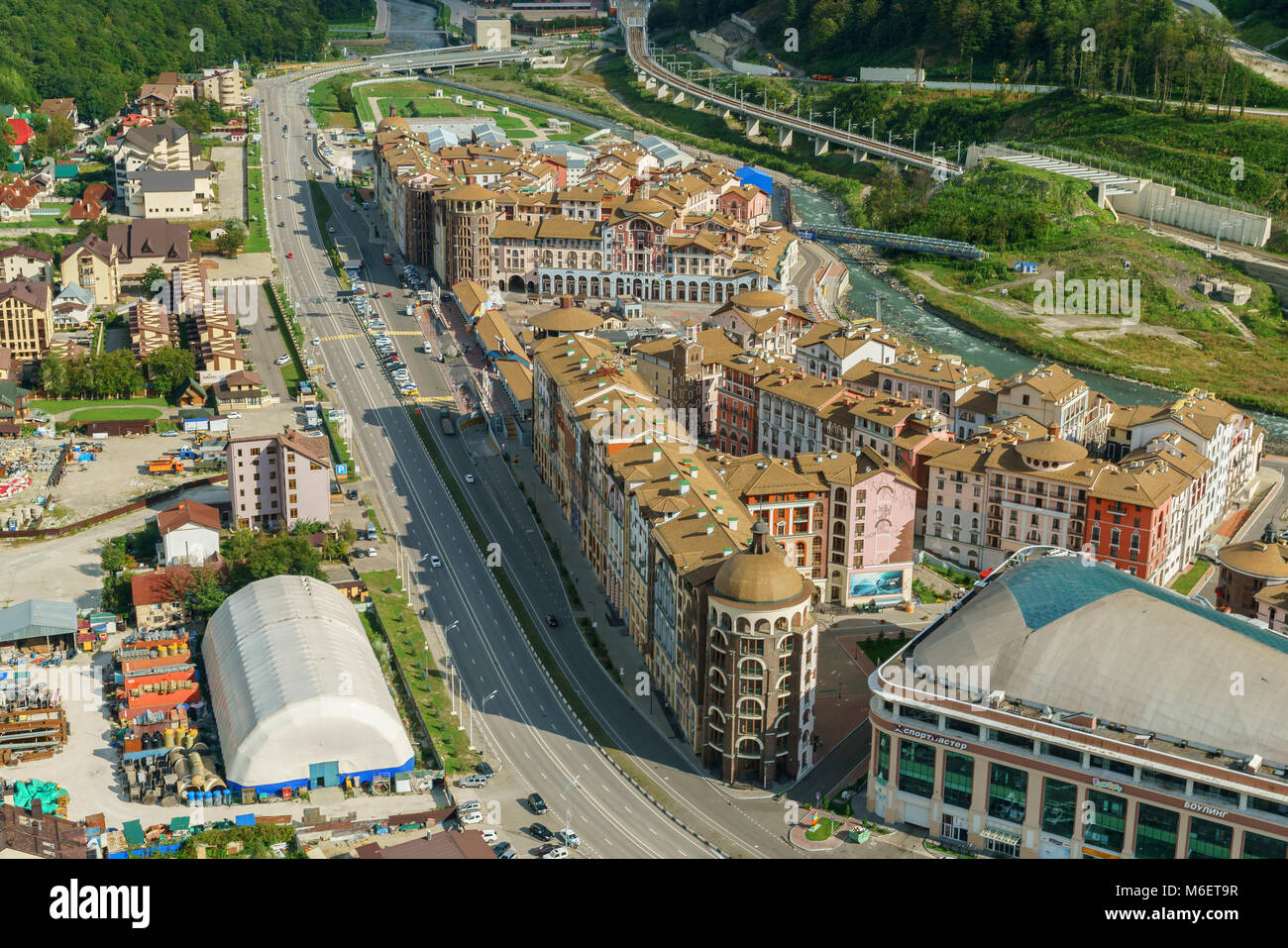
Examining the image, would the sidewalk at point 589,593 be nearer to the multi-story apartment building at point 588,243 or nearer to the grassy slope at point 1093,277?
the multi-story apartment building at point 588,243

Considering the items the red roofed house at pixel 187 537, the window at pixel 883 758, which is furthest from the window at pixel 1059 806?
the red roofed house at pixel 187 537

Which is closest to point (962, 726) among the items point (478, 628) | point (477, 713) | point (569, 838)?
point (569, 838)

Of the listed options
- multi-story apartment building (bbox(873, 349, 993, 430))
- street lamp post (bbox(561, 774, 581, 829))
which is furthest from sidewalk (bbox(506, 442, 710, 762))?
multi-story apartment building (bbox(873, 349, 993, 430))

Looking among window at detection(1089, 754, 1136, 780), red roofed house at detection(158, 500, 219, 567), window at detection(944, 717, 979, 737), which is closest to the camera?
window at detection(1089, 754, 1136, 780)

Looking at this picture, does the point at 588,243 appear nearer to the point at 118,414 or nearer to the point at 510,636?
the point at 118,414

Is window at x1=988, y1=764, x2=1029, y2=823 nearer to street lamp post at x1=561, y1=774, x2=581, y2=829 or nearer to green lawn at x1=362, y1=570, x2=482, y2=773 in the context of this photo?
street lamp post at x1=561, y1=774, x2=581, y2=829

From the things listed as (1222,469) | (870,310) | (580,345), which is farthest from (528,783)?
(870,310)
